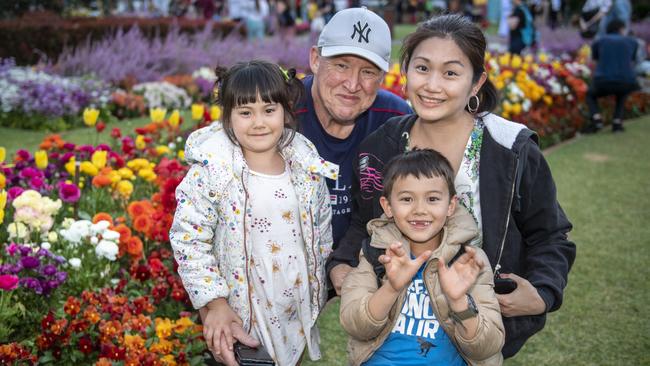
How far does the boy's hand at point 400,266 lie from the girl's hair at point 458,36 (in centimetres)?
81

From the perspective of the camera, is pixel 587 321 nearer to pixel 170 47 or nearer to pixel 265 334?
pixel 265 334

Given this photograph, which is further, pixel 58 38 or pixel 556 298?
→ pixel 58 38

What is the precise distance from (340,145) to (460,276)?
139 cm

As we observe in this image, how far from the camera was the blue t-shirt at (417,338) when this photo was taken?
2367 mm

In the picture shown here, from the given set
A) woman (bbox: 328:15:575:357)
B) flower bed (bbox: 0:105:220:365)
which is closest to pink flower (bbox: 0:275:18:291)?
flower bed (bbox: 0:105:220:365)

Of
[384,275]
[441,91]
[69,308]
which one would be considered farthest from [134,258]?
[441,91]

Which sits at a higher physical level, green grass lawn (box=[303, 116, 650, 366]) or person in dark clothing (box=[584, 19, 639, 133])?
person in dark clothing (box=[584, 19, 639, 133])

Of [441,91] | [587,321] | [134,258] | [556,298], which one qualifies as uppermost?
[441,91]

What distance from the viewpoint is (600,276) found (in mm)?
5129

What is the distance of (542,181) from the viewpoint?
2535 millimetres

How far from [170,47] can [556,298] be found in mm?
10053

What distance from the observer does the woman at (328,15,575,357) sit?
2.50m

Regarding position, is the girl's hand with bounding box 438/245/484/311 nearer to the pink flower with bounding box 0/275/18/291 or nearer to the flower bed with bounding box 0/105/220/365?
the flower bed with bounding box 0/105/220/365

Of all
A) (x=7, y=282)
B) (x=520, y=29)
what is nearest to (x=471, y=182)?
(x=7, y=282)
